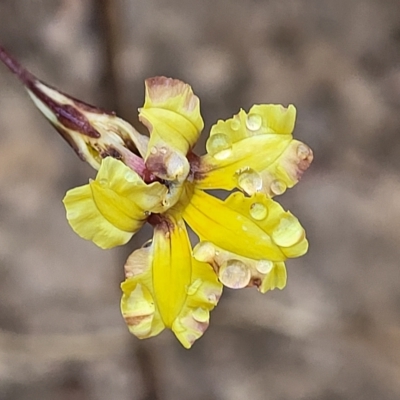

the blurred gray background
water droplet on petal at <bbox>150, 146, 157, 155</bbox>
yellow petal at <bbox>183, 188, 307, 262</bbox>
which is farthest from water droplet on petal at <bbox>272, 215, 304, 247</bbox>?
the blurred gray background

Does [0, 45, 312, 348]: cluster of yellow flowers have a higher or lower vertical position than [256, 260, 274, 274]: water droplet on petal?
higher

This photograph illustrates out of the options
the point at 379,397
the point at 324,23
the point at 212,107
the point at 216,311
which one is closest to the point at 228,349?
the point at 216,311

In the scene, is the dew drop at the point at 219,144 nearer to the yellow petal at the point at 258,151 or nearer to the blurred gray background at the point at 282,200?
the yellow petal at the point at 258,151

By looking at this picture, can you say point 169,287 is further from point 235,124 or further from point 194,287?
point 235,124

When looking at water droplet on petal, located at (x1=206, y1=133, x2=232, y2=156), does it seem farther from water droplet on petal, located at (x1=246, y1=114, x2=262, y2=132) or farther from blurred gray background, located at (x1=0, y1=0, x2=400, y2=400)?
blurred gray background, located at (x1=0, y1=0, x2=400, y2=400)

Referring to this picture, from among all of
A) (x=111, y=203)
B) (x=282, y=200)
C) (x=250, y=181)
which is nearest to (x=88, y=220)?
(x=111, y=203)

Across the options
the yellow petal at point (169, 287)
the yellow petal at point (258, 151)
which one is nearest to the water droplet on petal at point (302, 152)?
the yellow petal at point (258, 151)
